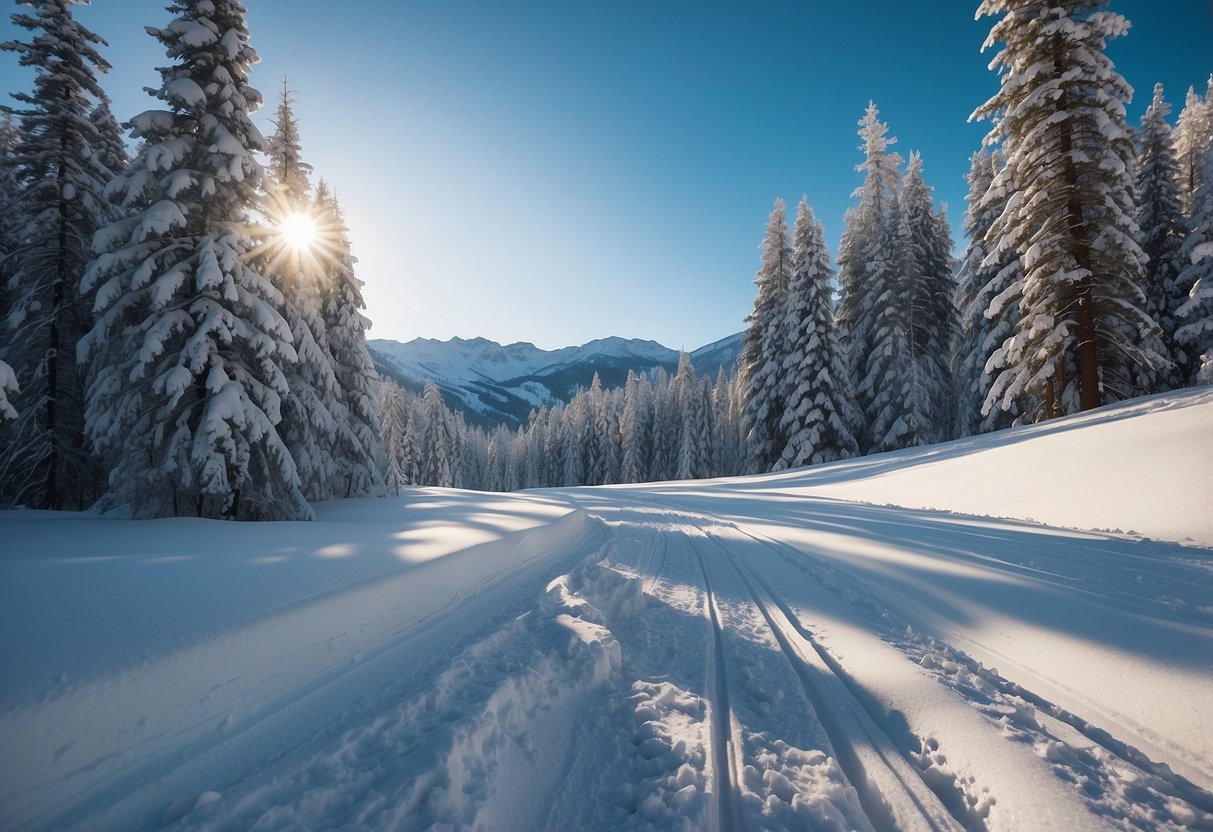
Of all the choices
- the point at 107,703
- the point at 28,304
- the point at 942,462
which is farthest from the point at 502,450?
the point at 107,703

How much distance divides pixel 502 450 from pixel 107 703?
66.3 m

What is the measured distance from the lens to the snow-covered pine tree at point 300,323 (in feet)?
31.8

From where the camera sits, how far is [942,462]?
11195 mm

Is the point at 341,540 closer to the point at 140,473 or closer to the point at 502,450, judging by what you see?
the point at 140,473

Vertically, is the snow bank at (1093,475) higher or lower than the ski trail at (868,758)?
higher

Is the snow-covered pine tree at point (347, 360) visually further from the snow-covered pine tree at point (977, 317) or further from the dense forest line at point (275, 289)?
the snow-covered pine tree at point (977, 317)

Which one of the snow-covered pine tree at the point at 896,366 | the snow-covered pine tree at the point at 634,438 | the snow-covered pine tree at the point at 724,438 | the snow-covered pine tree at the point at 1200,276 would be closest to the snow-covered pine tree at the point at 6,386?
the snow-covered pine tree at the point at 1200,276

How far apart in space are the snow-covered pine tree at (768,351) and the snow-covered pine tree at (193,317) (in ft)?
71.0

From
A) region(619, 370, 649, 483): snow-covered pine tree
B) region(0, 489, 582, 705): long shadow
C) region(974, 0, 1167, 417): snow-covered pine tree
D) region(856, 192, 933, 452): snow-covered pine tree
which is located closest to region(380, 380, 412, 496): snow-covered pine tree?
region(619, 370, 649, 483): snow-covered pine tree

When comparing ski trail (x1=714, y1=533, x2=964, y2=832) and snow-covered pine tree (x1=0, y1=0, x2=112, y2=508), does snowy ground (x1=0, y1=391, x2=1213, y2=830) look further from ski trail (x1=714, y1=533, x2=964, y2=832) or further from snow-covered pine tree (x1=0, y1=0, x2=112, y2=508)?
snow-covered pine tree (x1=0, y1=0, x2=112, y2=508)

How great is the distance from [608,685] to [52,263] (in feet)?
61.4

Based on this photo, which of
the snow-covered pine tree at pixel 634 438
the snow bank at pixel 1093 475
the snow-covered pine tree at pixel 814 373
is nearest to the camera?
the snow bank at pixel 1093 475

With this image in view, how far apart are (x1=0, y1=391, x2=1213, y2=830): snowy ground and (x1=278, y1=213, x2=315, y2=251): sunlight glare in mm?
7440

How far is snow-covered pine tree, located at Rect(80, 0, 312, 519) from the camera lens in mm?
7746
